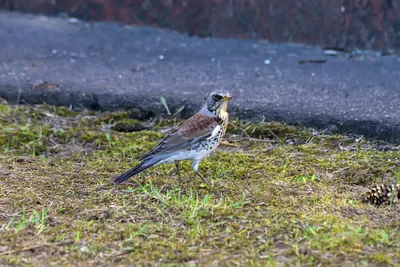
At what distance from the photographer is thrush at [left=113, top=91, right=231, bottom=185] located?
458 cm

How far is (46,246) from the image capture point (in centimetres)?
368

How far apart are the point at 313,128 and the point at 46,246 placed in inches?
107

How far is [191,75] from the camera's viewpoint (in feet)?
23.1

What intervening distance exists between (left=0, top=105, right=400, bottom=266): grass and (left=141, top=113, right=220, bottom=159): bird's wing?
8.9 inches

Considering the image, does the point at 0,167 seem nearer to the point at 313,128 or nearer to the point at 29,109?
the point at 29,109

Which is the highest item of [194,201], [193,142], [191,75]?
[193,142]

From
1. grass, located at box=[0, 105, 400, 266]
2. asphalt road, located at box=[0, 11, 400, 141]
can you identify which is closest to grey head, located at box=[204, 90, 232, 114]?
grass, located at box=[0, 105, 400, 266]

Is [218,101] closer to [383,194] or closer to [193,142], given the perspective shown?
[193,142]

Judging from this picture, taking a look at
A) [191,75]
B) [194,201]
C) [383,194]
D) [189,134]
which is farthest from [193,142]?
[191,75]

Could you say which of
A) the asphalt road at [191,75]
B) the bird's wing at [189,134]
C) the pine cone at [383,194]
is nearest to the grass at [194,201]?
the pine cone at [383,194]

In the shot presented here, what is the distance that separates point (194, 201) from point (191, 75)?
3.02 metres

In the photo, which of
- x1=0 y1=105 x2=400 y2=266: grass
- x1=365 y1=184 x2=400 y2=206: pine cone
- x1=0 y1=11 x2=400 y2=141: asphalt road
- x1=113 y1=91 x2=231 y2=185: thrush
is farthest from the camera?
x1=0 y1=11 x2=400 y2=141: asphalt road

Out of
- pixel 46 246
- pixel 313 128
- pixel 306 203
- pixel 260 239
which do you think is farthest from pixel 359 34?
pixel 46 246

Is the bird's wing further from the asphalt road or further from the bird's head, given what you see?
the asphalt road
